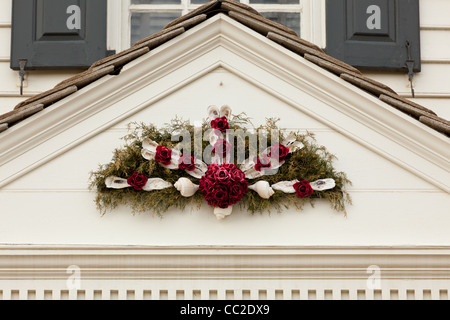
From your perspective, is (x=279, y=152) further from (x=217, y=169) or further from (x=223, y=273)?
(x=223, y=273)

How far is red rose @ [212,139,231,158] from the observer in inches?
156

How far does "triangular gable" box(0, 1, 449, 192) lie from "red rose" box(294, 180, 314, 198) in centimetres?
36

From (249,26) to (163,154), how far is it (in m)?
0.84

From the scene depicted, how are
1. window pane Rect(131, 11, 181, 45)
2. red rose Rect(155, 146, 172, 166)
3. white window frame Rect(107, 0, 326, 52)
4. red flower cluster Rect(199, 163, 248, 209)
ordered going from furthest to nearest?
window pane Rect(131, 11, 181, 45) → white window frame Rect(107, 0, 326, 52) → red rose Rect(155, 146, 172, 166) → red flower cluster Rect(199, 163, 248, 209)

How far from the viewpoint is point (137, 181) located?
3.92 metres

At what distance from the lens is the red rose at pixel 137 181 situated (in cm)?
392

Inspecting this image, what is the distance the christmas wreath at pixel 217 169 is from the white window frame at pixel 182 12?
1.73 meters

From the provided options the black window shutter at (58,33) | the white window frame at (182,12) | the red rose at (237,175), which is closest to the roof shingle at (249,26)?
the red rose at (237,175)

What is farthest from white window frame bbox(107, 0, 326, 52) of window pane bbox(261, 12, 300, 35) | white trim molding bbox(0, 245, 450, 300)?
white trim molding bbox(0, 245, 450, 300)

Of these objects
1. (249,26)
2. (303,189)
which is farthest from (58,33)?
(303,189)

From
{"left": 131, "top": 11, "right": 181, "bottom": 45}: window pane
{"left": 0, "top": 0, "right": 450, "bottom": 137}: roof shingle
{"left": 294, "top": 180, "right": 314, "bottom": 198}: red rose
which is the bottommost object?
{"left": 294, "top": 180, "right": 314, "bottom": 198}: red rose

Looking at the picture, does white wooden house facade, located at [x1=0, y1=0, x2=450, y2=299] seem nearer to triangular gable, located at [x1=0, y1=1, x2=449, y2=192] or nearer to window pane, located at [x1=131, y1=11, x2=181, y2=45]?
triangular gable, located at [x1=0, y1=1, x2=449, y2=192]
